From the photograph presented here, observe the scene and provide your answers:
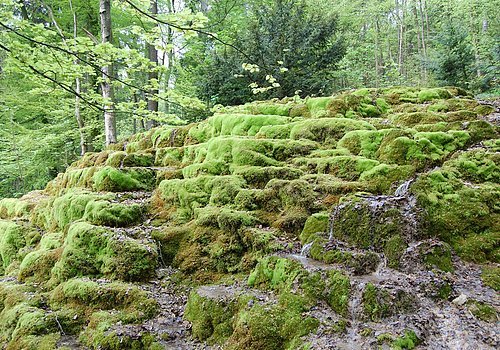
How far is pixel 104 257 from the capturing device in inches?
199

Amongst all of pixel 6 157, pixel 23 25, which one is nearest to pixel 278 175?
pixel 23 25

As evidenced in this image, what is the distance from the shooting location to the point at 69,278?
4.98m

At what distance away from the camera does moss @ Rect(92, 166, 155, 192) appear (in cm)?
712

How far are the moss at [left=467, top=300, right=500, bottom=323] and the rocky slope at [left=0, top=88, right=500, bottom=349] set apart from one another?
0.01 m

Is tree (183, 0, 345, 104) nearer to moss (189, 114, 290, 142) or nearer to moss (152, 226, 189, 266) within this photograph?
moss (189, 114, 290, 142)

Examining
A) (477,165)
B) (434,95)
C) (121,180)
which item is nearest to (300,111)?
(434,95)

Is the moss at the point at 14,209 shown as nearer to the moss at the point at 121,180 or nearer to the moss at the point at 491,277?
the moss at the point at 121,180

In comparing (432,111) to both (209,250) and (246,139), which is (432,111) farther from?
(209,250)

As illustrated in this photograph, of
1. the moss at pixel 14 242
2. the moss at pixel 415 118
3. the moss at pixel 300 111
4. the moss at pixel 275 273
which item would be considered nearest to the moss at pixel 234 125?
the moss at pixel 300 111

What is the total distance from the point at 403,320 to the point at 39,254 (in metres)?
5.56

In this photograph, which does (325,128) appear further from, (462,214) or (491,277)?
(491,277)

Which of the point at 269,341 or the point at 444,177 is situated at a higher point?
the point at 444,177

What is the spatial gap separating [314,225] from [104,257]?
10.1ft

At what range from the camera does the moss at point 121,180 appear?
23.4ft
